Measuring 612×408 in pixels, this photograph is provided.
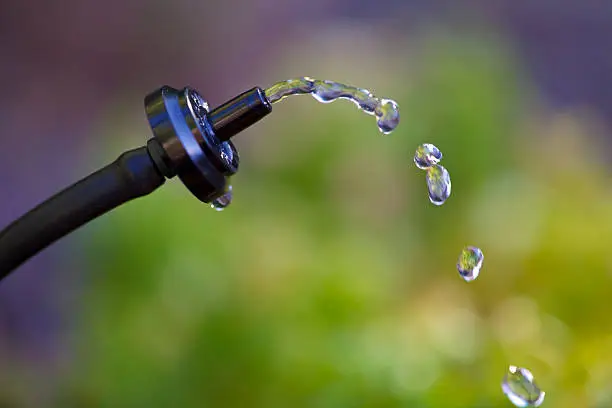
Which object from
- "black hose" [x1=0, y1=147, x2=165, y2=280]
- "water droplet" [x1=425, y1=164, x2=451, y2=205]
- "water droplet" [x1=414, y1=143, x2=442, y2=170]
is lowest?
"water droplet" [x1=425, y1=164, x2=451, y2=205]

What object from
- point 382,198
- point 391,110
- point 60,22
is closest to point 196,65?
point 60,22

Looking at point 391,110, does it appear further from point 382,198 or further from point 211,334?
point 382,198

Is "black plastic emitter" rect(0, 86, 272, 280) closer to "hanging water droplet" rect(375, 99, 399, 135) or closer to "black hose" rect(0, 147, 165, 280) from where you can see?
"black hose" rect(0, 147, 165, 280)

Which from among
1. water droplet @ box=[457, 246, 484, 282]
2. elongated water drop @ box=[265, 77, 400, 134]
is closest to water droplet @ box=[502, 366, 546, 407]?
water droplet @ box=[457, 246, 484, 282]

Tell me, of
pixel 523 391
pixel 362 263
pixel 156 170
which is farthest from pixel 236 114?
pixel 362 263

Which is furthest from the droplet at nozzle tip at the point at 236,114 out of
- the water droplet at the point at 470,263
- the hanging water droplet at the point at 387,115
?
the water droplet at the point at 470,263

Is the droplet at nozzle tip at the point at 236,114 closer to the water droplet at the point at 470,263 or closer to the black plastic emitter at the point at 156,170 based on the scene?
the black plastic emitter at the point at 156,170
